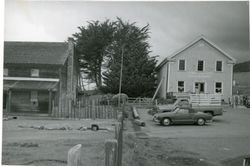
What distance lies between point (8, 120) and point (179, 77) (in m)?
1.71

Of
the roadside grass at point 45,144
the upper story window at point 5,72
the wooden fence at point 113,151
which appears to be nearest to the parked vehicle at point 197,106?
the roadside grass at point 45,144

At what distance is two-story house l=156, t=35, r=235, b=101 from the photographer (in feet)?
10.5

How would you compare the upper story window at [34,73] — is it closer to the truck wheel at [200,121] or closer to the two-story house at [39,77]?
the two-story house at [39,77]

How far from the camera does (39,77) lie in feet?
11.6

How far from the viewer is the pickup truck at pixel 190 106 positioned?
3.32 meters

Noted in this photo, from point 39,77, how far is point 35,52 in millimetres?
261

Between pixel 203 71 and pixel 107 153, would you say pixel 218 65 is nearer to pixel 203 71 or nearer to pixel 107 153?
pixel 203 71

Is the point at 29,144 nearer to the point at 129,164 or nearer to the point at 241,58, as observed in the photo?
the point at 129,164

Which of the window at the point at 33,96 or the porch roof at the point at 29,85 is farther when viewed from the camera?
the window at the point at 33,96

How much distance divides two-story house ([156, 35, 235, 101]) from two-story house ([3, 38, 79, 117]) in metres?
0.87

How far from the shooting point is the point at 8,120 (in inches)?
137

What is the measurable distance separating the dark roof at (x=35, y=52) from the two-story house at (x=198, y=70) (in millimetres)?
1001

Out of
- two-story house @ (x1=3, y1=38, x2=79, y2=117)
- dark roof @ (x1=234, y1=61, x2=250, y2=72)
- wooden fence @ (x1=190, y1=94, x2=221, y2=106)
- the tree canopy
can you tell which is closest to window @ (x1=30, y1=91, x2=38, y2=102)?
two-story house @ (x1=3, y1=38, x2=79, y2=117)

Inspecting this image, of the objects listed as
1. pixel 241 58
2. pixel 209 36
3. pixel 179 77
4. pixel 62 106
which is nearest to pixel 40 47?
pixel 62 106
